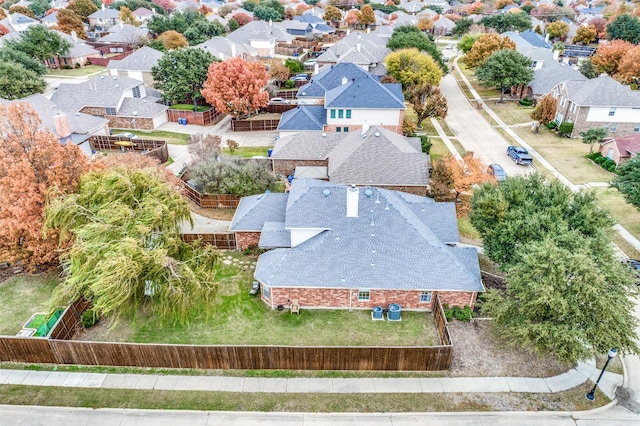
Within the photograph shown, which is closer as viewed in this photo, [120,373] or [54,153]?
[120,373]

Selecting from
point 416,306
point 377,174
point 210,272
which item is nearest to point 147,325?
point 210,272

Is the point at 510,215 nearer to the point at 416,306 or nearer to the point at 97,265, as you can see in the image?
the point at 416,306

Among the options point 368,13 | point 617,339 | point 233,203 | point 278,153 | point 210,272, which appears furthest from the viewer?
point 368,13

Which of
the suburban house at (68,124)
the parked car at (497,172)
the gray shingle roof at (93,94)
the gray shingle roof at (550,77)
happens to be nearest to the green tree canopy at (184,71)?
the gray shingle roof at (93,94)

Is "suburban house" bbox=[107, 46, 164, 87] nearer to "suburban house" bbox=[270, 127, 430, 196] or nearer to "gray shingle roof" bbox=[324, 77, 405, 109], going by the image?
"gray shingle roof" bbox=[324, 77, 405, 109]

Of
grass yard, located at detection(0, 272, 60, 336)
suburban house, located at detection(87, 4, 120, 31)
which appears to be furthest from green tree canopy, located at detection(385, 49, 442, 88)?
suburban house, located at detection(87, 4, 120, 31)

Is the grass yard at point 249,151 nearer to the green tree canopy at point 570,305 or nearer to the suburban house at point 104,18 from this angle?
the green tree canopy at point 570,305
